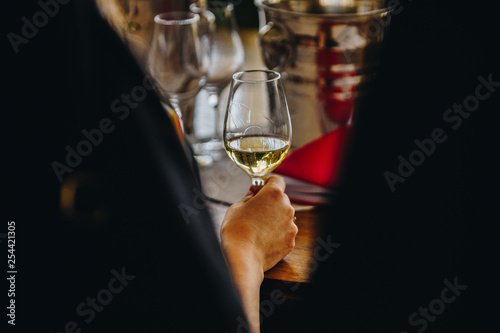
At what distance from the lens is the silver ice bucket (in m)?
1.12

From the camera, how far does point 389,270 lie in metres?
0.90

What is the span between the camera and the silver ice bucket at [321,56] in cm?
112

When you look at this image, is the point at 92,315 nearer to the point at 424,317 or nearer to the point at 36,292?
the point at 36,292

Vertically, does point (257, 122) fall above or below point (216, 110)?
above

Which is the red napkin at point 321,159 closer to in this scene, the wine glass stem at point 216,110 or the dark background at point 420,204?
the dark background at point 420,204

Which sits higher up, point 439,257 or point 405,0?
point 405,0

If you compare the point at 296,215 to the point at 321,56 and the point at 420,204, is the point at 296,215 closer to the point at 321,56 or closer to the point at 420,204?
the point at 420,204

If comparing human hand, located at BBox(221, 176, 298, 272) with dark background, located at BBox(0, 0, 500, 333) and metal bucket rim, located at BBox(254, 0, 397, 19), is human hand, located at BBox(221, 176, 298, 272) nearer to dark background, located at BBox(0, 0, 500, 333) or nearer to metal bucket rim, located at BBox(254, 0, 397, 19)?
dark background, located at BBox(0, 0, 500, 333)

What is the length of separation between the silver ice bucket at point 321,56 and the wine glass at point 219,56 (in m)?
0.16

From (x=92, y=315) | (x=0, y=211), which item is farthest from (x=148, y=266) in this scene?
(x=0, y=211)

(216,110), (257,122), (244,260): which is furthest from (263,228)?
(216,110)

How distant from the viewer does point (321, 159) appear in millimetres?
1154

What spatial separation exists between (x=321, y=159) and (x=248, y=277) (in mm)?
403

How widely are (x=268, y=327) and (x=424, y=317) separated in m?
0.27
